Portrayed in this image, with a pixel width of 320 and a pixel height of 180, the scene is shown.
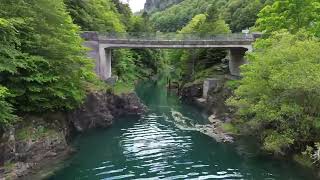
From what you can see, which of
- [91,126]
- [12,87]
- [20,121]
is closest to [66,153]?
[20,121]

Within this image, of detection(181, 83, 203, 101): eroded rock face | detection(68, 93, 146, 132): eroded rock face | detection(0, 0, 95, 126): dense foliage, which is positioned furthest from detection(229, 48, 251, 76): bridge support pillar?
detection(0, 0, 95, 126): dense foliage

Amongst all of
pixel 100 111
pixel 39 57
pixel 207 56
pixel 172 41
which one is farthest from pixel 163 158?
pixel 207 56

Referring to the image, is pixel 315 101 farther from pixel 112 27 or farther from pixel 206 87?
pixel 112 27

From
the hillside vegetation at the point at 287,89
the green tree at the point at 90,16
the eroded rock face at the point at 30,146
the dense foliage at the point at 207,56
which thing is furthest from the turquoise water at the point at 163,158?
the dense foliage at the point at 207,56

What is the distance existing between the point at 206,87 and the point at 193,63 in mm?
16009

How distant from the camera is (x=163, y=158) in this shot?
34.2 metres

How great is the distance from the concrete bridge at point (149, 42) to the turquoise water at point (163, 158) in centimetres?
1548

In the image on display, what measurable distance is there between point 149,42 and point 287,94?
33311mm

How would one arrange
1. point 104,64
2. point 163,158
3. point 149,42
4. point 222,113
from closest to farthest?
point 163,158, point 222,113, point 149,42, point 104,64

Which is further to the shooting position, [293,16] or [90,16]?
[90,16]

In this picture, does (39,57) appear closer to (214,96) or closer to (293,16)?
(293,16)

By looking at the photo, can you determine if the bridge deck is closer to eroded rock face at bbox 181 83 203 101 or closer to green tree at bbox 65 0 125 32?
green tree at bbox 65 0 125 32

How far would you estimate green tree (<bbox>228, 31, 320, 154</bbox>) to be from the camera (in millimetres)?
29812

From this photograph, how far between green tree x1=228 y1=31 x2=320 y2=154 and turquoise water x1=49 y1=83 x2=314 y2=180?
7.87 feet
